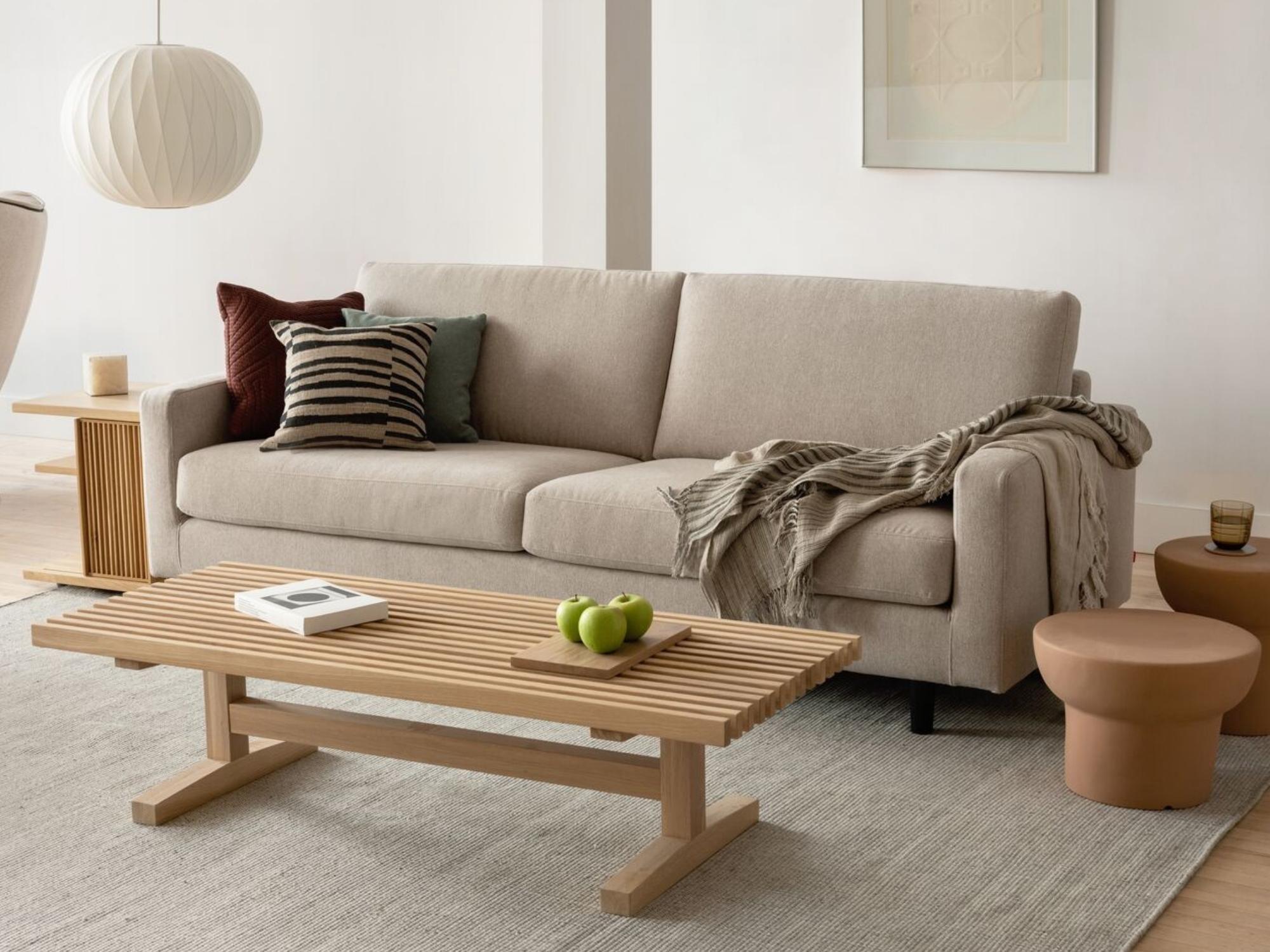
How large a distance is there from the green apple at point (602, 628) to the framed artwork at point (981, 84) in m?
2.89

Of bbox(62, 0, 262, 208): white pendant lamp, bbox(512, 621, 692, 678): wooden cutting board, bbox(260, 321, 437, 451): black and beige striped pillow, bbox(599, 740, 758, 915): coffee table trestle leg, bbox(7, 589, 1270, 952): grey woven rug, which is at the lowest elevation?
bbox(7, 589, 1270, 952): grey woven rug

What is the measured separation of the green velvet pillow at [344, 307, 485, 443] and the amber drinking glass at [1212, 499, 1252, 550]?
72.0 inches

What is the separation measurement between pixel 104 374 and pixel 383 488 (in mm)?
1224

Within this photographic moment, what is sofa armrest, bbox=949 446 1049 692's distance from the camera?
2.98 metres

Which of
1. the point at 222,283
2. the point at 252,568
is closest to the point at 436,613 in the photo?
the point at 252,568

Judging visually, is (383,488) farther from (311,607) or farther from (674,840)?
(674,840)

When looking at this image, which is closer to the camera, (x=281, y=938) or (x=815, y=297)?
(x=281, y=938)

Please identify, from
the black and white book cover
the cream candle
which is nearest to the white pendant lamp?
the cream candle

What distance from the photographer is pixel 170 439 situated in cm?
395

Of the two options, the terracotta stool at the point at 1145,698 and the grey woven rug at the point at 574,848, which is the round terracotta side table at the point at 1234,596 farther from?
the terracotta stool at the point at 1145,698

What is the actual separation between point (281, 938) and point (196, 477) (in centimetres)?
184

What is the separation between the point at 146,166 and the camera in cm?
432

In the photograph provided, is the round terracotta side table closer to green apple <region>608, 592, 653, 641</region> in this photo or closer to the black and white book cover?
green apple <region>608, 592, 653, 641</region>

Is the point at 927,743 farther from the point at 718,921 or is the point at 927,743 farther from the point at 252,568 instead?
the point at 252,568
